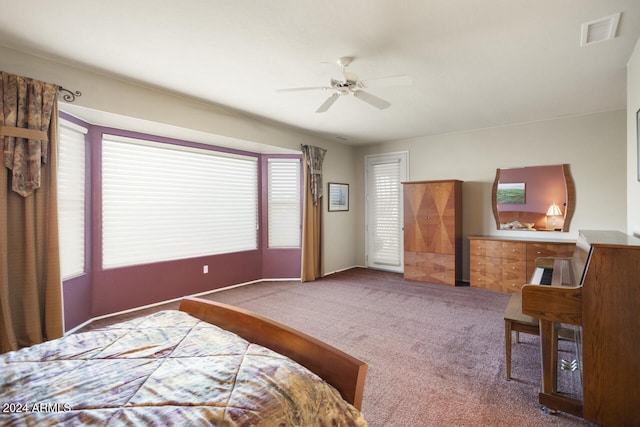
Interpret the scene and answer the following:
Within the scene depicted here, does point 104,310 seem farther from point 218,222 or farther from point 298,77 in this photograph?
point 298,77

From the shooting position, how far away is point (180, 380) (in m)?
1.05

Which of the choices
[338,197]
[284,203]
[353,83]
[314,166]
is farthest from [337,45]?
[338,197]

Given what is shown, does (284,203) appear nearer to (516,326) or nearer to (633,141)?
(516,326)

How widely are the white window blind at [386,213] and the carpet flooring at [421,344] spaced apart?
108 centimetres

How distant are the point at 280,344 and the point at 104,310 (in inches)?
122

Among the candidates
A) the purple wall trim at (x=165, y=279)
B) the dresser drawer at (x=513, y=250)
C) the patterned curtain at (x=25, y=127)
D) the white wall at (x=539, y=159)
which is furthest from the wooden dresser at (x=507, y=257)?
the patterned curtain at (x=25, y=127)

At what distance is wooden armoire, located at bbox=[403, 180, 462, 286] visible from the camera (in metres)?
4.83

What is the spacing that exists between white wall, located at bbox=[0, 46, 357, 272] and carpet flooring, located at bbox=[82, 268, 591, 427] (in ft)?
5.20

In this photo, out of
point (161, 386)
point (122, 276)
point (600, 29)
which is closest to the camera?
point (161, 386)

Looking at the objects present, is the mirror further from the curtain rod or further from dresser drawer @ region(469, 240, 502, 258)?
the curtain rod

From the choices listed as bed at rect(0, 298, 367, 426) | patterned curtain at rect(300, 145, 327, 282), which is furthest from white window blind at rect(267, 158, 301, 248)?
bed at rect(0, 298, 367, 426)

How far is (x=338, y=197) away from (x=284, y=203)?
48.6 inches

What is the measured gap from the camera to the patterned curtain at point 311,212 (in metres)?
5.09

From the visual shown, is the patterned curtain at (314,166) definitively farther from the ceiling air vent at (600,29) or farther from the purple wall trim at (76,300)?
the ceiling air vent at (600,29)
